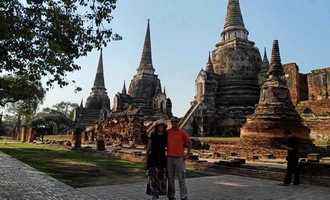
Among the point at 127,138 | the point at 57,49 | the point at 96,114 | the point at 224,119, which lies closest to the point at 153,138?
the point at 57,49

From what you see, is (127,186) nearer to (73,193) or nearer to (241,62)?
(73,193)

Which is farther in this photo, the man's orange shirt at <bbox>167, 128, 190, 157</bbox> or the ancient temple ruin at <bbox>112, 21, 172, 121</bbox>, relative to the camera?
the ancient temple ruin at <bbox>112, 21, 172, 121</bbox>

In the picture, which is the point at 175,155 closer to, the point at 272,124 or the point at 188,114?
the point at 272,124

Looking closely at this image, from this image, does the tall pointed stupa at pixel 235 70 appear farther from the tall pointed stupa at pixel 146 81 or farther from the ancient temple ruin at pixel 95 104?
the ancient temple ruin at pixel 95 104

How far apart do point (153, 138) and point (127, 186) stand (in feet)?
7.71

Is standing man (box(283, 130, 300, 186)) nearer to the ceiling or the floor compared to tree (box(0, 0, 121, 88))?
nearer to the floor

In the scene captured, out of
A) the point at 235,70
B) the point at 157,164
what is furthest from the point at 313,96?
the point at 157,164

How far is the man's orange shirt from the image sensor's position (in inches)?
280

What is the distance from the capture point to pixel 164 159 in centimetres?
716

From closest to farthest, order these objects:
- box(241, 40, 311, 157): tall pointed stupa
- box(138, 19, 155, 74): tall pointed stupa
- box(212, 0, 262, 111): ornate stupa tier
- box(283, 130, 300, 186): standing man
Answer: box(283, 130, 300, 186): standing man
box(241, 40, 311, 157): tall pointed stupa
box(212, 0, 262, 111): ornate stupa tier
box(138, 19, 155, 74): tall pointed stupa

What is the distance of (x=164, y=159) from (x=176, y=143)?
15.9 inches

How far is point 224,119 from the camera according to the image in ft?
136

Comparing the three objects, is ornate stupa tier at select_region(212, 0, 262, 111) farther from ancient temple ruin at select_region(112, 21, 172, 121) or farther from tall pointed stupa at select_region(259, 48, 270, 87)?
ancient temple ruin at select_region(112, 21, 172, 121)

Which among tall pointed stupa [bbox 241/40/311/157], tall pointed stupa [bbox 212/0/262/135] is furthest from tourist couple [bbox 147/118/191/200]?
tall pointed stupa [bbox 212/0/262/135]
